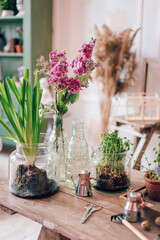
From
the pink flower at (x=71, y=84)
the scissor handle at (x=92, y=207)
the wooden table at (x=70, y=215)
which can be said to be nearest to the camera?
the wooden table at (x=70, y=215)

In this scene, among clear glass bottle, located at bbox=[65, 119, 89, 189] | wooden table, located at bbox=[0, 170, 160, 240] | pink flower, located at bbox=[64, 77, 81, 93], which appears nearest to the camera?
wooden table, located at bbox=[0, 170, 160, 240]

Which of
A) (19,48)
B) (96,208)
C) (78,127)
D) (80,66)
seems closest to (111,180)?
(96,208)

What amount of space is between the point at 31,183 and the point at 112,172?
1.18ft

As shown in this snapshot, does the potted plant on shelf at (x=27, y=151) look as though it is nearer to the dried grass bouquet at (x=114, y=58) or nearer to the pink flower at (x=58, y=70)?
the pink flower at (x=58, y=70)

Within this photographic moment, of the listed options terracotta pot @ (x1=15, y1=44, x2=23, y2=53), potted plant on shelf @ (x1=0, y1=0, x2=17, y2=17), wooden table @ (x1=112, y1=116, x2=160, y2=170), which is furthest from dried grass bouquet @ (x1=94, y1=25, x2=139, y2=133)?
potted plant on shelf @ (x1=0, y1=0, x2=17, y2=17)

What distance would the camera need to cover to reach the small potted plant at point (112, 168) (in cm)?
135

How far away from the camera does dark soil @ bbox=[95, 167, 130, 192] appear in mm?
1350

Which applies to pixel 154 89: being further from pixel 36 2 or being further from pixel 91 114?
pixel 36 2

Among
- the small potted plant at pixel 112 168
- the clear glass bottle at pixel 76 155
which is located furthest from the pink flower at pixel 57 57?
the small potted plant at pixel 112 168

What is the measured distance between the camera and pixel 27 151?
1308 millimetres

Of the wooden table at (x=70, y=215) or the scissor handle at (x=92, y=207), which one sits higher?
the scissor handle at (x=92, y=207)

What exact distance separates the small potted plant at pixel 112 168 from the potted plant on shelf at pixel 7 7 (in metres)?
2.96

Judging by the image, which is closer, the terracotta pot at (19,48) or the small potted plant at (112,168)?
the small potted plant at (112,168)

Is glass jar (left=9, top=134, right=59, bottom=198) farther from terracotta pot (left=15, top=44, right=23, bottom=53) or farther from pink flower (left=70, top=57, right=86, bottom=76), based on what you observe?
terracotta pot (left=15, top=44, right=23, bottom=53)
